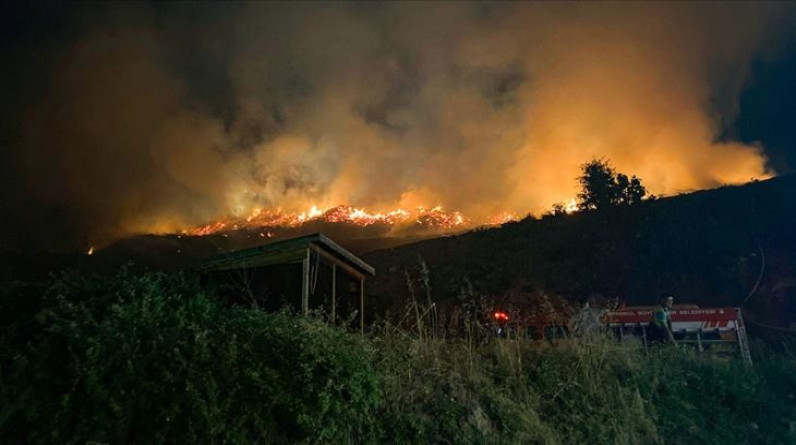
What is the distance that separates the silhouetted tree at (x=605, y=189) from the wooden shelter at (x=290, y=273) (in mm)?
33998

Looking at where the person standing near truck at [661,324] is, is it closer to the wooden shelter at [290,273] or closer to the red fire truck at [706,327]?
the red fire truck at [706,327]

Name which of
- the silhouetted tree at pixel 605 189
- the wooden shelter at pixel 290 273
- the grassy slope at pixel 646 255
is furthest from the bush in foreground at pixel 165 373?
the silhouetted tree at pixel 605 189

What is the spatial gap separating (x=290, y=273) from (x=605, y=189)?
126 ft

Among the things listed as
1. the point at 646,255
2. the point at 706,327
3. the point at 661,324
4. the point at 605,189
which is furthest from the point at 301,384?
the point at 605,189

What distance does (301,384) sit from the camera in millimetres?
5508

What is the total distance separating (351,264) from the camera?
54.6 feet

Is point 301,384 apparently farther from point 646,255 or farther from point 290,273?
point 646,255

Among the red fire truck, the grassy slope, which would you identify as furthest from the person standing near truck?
the grassy slope

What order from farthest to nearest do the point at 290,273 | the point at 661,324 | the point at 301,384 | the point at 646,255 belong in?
the point at 646,255 → the point at 290,273 → the point at 661,324 → the point at 301,384

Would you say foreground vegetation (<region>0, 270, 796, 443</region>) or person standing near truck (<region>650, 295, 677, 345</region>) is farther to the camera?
person standing near truck (<region>650, 295, 677, 345</region>)

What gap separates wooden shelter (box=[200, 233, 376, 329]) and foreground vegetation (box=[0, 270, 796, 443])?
454 cm

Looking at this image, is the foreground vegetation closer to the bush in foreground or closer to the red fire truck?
the bush in foreground

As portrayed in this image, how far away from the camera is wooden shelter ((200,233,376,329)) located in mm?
13312

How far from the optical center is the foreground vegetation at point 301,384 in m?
4.50
